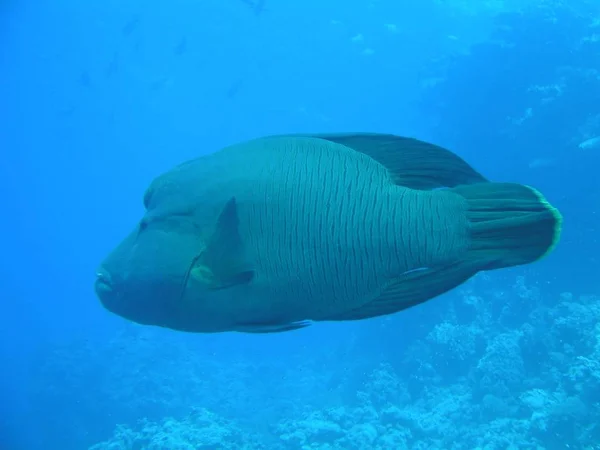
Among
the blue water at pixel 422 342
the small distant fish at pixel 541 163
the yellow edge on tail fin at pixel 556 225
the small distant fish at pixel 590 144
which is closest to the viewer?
the yellow edge on tail fin at pixel 556 225

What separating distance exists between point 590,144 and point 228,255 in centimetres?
1615

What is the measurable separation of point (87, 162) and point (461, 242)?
343 feet

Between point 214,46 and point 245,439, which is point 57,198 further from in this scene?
point 245,439

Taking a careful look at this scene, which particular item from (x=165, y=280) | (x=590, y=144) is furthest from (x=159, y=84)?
(x=165, y=280)

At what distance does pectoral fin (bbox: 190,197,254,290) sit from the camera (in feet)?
3.35

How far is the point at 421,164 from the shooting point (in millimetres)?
1150

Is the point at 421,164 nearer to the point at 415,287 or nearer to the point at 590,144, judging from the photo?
the point at 415,287

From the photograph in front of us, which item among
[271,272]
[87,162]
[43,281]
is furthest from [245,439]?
[87,162]

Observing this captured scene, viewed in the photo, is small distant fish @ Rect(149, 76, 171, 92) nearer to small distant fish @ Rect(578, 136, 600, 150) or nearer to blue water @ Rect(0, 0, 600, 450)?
blue water @ Rect(0, 0, 600, 450)

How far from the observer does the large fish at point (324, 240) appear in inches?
40.4

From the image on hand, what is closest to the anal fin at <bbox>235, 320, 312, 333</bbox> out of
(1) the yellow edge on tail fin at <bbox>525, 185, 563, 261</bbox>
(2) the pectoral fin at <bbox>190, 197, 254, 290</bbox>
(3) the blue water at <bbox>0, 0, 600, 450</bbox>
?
(2) the pectoral fin at <bbox>190, 197, 254, 290</bbox>

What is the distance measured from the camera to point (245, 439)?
12.7 meters

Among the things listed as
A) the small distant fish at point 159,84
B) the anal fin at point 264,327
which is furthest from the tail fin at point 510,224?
the small distant fish at point 159,84

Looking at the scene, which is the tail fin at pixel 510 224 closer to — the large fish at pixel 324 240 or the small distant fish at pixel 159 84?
the large fish at pixel 324 240
